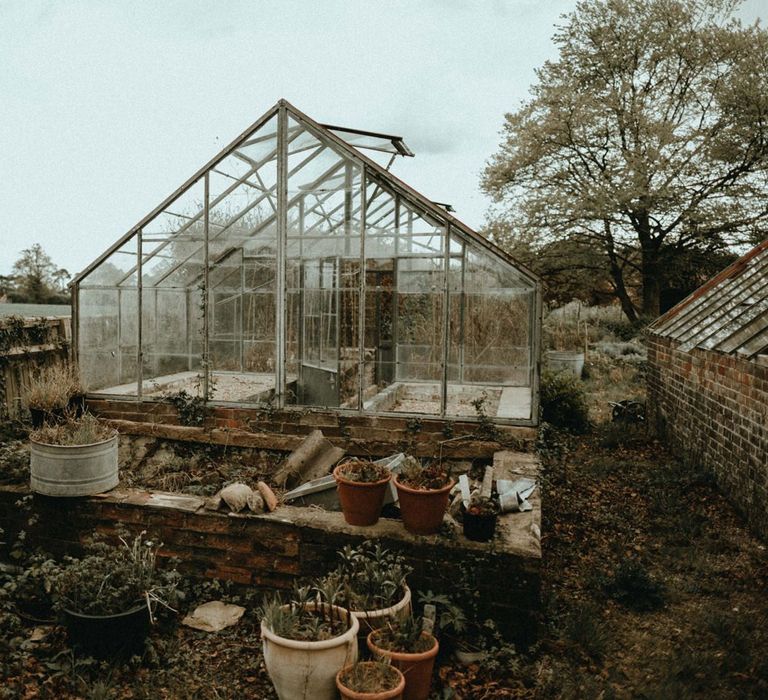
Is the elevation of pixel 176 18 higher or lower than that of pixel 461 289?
higher

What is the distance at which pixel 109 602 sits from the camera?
12.4ft

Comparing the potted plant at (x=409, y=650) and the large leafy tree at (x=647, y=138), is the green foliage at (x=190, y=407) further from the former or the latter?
the large leafy tree at (x=647, y=138)

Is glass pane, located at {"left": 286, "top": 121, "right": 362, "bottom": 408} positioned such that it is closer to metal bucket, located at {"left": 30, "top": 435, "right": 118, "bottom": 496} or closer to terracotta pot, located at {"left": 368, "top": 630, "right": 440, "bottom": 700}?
metal bucket, located at {"left": 30, "top": 435, "right": 118, "bottom": 496}

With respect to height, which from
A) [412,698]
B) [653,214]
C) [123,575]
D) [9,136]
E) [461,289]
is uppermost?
[9,136]

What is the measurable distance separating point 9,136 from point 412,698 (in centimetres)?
1816

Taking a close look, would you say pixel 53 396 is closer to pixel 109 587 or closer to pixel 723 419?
pixel 109 587

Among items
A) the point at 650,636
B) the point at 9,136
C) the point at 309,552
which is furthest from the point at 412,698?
the point at 9,136

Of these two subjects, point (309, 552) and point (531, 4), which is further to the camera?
point (531, 4)

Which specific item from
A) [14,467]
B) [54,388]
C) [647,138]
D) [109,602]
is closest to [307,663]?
[109,602]

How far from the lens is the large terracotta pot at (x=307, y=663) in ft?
9.72

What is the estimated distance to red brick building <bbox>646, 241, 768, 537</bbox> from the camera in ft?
16.1

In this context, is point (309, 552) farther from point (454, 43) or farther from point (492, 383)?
point (454, 43)

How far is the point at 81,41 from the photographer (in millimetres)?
8172

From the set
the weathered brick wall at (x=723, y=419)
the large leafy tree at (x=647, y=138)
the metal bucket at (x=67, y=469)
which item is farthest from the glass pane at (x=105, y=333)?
the large leafy tree at (x=647, y=138)
